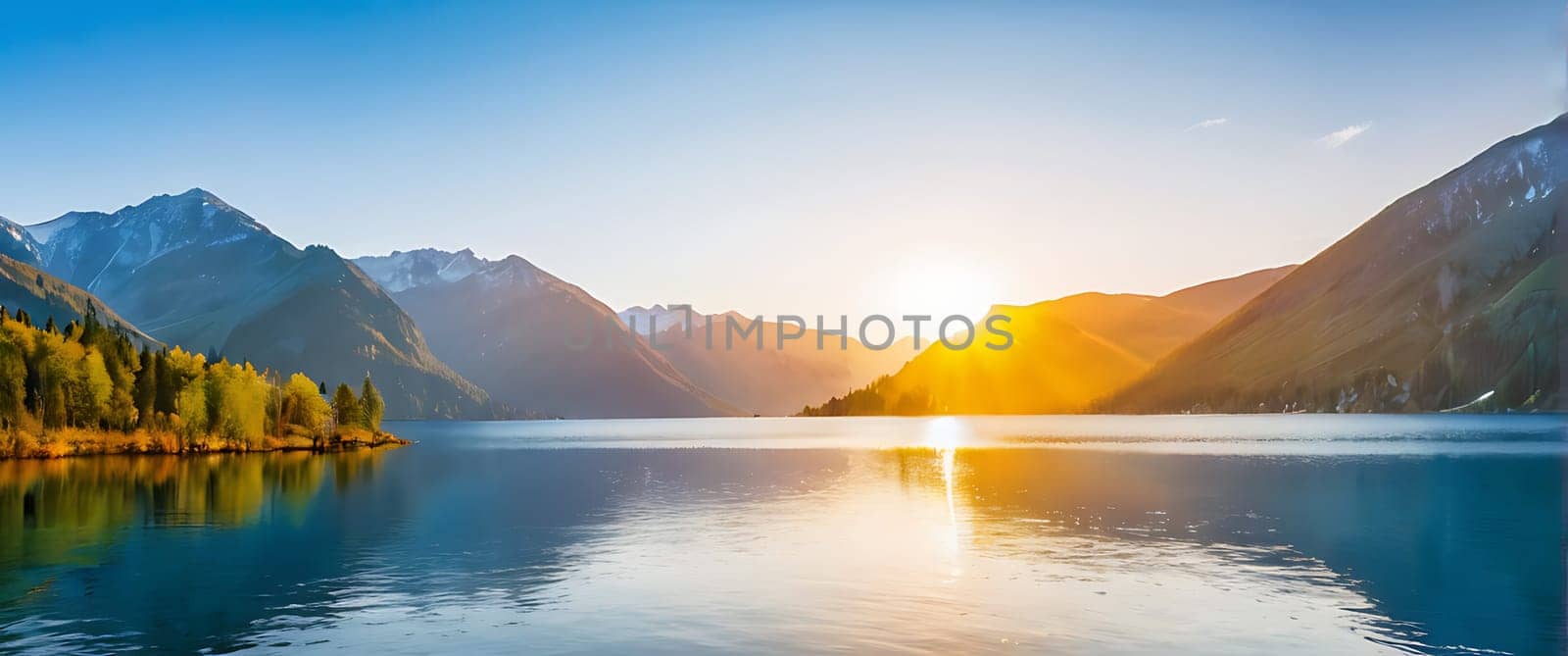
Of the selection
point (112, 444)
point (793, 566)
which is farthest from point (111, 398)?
point (793, 566)

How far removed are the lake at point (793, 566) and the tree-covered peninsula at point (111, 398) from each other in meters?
40.2

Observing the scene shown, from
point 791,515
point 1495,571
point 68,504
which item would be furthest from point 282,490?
point 1495,571

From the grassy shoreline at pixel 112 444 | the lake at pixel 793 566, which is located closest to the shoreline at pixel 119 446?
the grassy shoreline at pixel 112 444

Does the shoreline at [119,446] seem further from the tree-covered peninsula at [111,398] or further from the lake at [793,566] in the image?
the lake at [793,566]

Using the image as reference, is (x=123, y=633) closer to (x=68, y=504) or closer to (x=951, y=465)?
(x=68, y=504)

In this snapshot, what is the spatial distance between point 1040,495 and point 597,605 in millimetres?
61760

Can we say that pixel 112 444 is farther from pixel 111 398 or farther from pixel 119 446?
pixel 111 398

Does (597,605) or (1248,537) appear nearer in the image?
(597,605)

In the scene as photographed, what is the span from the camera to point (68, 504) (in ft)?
278

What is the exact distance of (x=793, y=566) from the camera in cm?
5522

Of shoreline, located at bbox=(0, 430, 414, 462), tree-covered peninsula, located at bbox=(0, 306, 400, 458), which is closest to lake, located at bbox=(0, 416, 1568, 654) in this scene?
shoreline, located at bbox=(0, 430, 414, 462)

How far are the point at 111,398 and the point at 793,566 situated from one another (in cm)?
15149

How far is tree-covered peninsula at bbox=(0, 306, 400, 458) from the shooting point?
147 metres

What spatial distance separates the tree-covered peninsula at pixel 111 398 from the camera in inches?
5787
